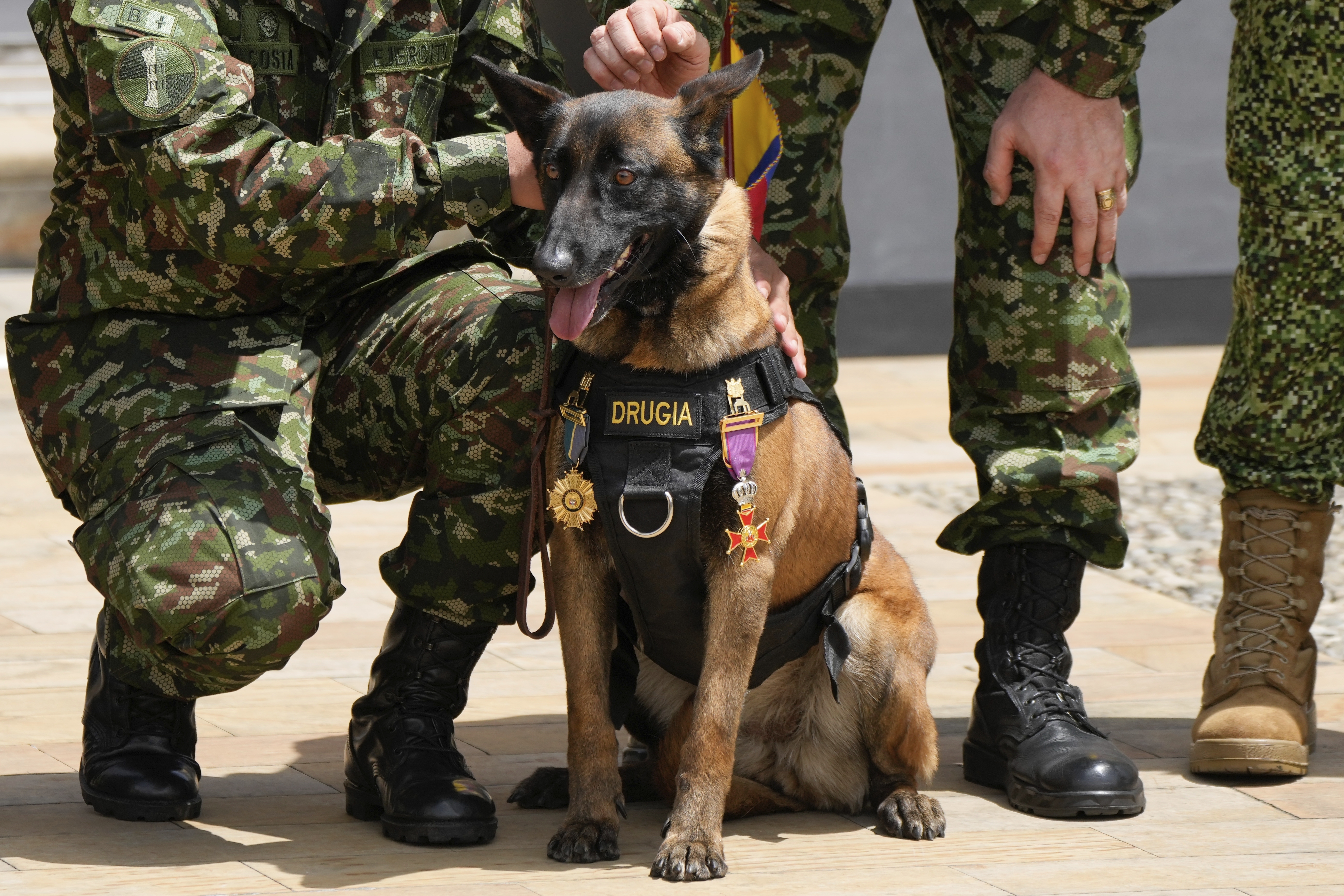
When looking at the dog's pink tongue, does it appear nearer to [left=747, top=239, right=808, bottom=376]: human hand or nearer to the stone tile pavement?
[left=747, top=239, right=808, bottom=376]: human hand

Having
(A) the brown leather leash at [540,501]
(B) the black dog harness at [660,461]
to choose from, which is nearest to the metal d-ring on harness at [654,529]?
(B) the black dog harness at [660,461]

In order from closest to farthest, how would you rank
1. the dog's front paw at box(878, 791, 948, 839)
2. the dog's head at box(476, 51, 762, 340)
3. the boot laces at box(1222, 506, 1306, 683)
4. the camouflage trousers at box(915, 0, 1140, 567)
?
the dog's head at box(476, 51, 762, 340) → the dog's front paw at box(878, 791, 948, 839) → the camouflage trousers at box(915, 0, 1140, 567) → the boot laces at box(1222, 506, 1306, 683)

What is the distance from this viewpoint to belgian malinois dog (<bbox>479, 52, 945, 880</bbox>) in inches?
93.7

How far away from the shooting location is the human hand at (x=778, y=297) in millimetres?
2758

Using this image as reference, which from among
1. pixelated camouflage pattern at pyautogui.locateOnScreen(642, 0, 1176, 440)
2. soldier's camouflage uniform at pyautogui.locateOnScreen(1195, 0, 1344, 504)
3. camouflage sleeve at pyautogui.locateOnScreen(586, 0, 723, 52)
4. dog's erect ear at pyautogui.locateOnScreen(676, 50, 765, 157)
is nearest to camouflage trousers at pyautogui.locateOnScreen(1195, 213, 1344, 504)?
soldier's camouflage uniform at pyautogui.locateOnScreen(1195, 0, 1344, 504)

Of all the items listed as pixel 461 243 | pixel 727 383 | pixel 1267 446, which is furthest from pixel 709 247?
pixel 1267 446

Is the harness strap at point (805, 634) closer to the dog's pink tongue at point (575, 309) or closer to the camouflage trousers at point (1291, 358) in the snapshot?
the dog's pink tongue at point (575, 309)

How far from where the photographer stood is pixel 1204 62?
864cm

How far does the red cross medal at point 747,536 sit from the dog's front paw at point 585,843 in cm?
46

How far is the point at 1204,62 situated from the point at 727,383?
6.99 m

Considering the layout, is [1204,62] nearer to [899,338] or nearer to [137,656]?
[899,338]

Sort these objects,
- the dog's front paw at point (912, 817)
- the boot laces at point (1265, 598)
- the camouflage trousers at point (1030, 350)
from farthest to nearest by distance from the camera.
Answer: the boot laces at point (1265, 598) < the camouflage trousers at point (1030, 350) < the dog's front paw at point (912, 817)

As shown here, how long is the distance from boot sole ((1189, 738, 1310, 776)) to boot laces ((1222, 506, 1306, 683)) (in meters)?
0.18

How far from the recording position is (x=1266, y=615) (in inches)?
123
